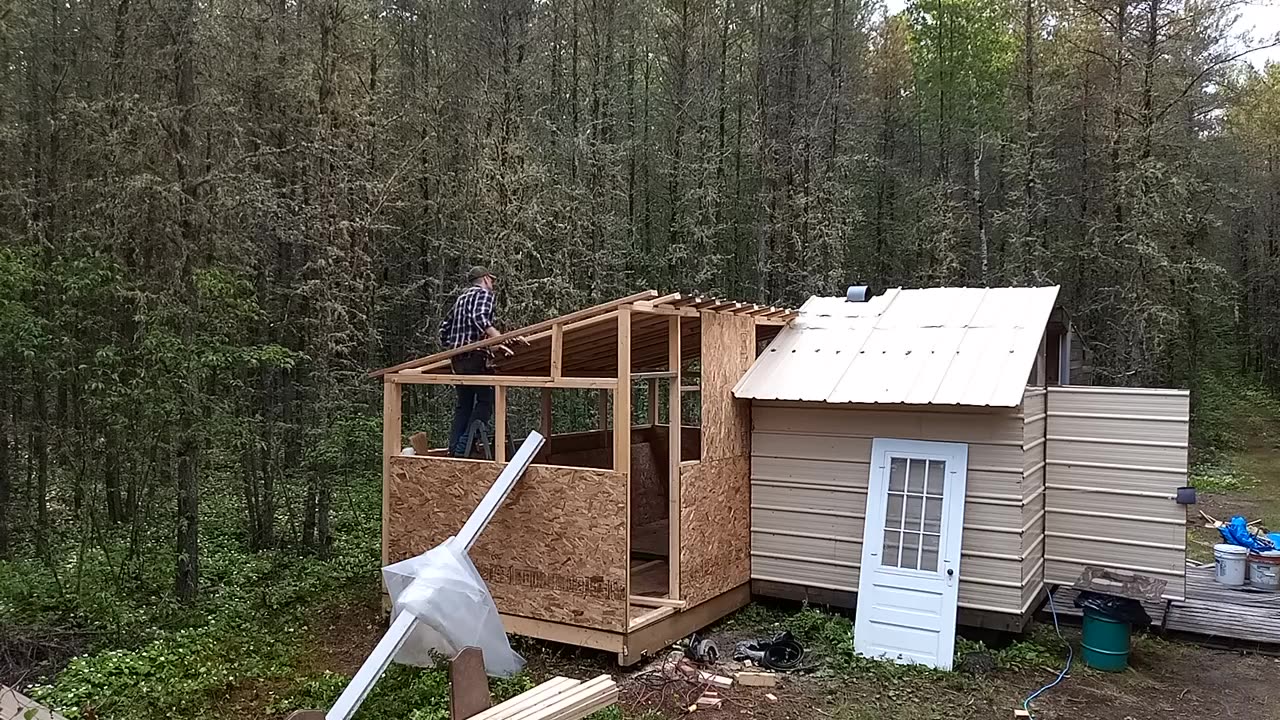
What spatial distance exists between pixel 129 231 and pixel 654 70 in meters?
9.16

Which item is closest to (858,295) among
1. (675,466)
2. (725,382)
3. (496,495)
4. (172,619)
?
(725,382)

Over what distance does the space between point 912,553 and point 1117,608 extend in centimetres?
136

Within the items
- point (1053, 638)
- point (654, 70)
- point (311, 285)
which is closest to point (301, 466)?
point (311, 285)

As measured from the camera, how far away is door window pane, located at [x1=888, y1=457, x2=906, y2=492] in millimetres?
6137

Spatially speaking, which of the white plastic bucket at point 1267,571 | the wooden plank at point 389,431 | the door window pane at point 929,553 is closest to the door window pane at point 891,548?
the door window pane at point 929,553

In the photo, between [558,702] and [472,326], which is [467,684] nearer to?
[558,702]

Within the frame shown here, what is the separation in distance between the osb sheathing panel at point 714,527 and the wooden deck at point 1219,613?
2.52m

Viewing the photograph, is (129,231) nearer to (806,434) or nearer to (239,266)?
(239,266)

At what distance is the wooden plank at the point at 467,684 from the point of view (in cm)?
373

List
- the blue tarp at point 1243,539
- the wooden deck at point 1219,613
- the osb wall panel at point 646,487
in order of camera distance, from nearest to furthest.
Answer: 1. the wooden deck at point 1219,613
2. the blue tarp at point 1243,539
3. the osb wall panel at point 646,487

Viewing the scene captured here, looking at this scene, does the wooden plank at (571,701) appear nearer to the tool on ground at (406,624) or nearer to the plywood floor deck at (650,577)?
the tool on ground at (406,624)

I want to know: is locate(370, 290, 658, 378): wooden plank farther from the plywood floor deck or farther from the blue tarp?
the blue tarp

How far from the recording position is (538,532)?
18.8ft

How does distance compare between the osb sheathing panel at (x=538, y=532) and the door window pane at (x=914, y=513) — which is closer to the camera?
the osb sheathing panel at (x=538, y=532)
